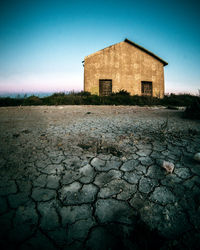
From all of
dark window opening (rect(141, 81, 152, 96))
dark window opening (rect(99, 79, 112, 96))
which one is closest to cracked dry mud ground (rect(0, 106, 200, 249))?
dark window opening (rect(99, 79, 112, 96))

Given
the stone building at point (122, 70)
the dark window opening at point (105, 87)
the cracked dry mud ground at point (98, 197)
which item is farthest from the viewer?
the dark window opening at point (105, 87)

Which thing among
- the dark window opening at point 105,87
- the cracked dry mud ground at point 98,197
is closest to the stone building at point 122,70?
the dark window opening at point 105,87

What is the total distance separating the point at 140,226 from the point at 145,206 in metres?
0.20

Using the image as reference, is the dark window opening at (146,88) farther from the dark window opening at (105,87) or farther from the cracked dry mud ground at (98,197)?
the cracked dry mud ground at (98,197)

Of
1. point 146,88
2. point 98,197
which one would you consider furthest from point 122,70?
point 98,197

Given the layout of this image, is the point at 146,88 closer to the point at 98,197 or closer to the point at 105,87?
the point at 105,87

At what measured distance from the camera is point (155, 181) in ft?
4.35

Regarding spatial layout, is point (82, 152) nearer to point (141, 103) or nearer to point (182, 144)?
point (182, 144)

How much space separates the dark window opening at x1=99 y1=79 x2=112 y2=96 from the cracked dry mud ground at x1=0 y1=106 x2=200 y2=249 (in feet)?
32.0

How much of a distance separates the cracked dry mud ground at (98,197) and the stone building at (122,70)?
9.83 metres

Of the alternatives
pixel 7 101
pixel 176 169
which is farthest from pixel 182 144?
pixel 7 101

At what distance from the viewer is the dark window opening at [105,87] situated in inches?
441

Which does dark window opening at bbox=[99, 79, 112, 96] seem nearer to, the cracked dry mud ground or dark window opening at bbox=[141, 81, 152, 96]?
dark window opening at bbox=[141, 81, 152, 96]

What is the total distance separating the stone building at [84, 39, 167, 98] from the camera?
A: 10859 millimetres
